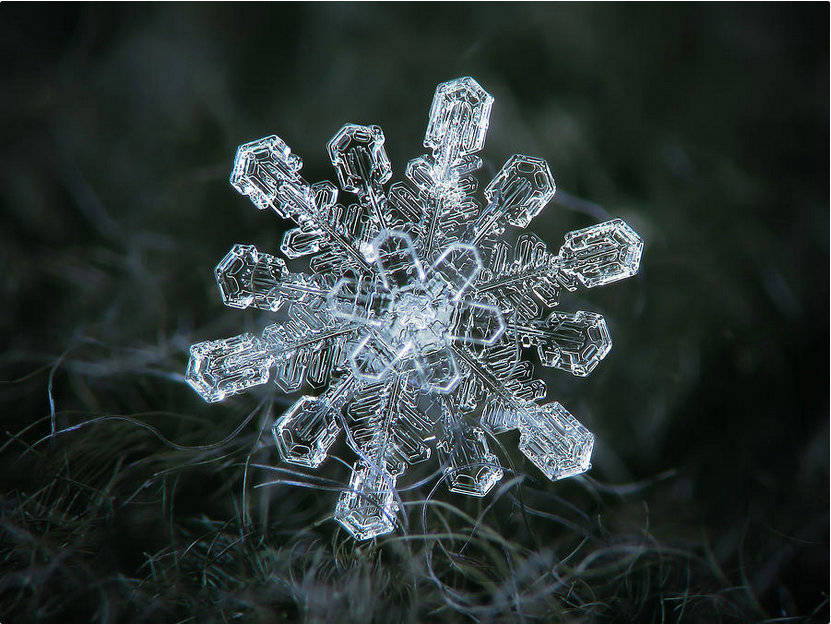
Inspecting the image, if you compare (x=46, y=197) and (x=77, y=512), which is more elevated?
(x=46, y=197)

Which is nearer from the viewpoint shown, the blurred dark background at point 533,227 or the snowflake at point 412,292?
the snowflake at point 412,292

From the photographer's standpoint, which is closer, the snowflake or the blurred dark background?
the snowflake

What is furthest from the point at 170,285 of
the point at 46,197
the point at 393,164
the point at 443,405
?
the point at 443,405

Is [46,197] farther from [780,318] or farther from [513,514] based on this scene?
[780,318]

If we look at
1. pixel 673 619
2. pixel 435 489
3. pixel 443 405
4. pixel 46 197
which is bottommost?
pixel 673 619
